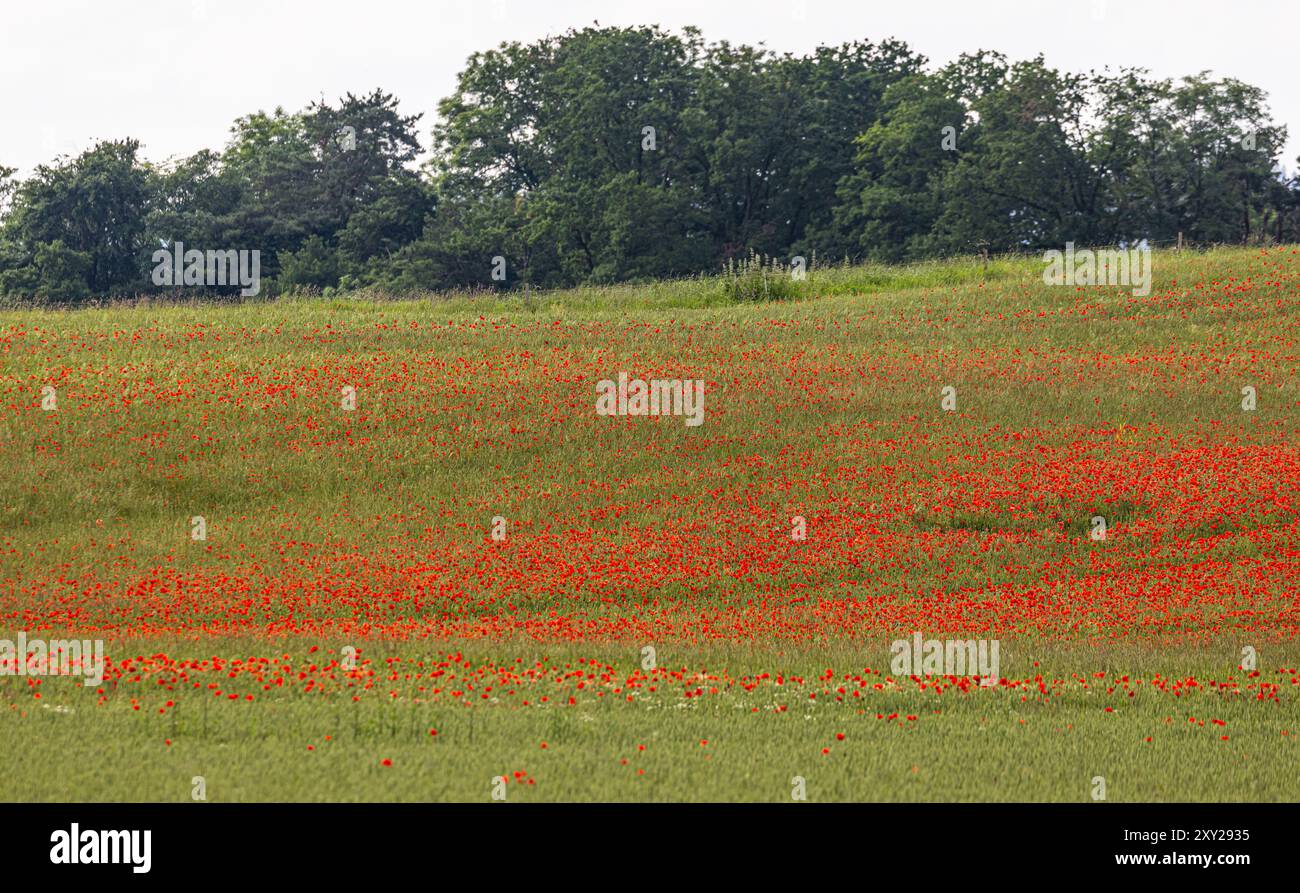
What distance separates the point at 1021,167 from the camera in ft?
271

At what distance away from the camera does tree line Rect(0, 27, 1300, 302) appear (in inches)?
3317

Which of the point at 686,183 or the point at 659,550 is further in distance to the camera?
the point at 686,183

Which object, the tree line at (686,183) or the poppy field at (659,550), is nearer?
the poppy field at (659,550)

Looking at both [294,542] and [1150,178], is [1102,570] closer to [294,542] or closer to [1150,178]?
[294,542]

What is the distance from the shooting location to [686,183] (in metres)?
90.8

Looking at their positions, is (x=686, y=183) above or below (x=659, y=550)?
above

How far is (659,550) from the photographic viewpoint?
25.2m

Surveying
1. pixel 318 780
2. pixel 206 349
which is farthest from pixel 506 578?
pixel 206 349

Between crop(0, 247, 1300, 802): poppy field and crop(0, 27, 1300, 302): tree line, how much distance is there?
1349 inches

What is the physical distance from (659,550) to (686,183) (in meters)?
68.5

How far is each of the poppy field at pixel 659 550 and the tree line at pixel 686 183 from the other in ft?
112

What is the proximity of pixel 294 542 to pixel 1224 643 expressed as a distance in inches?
640

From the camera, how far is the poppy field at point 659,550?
40.3 ft
